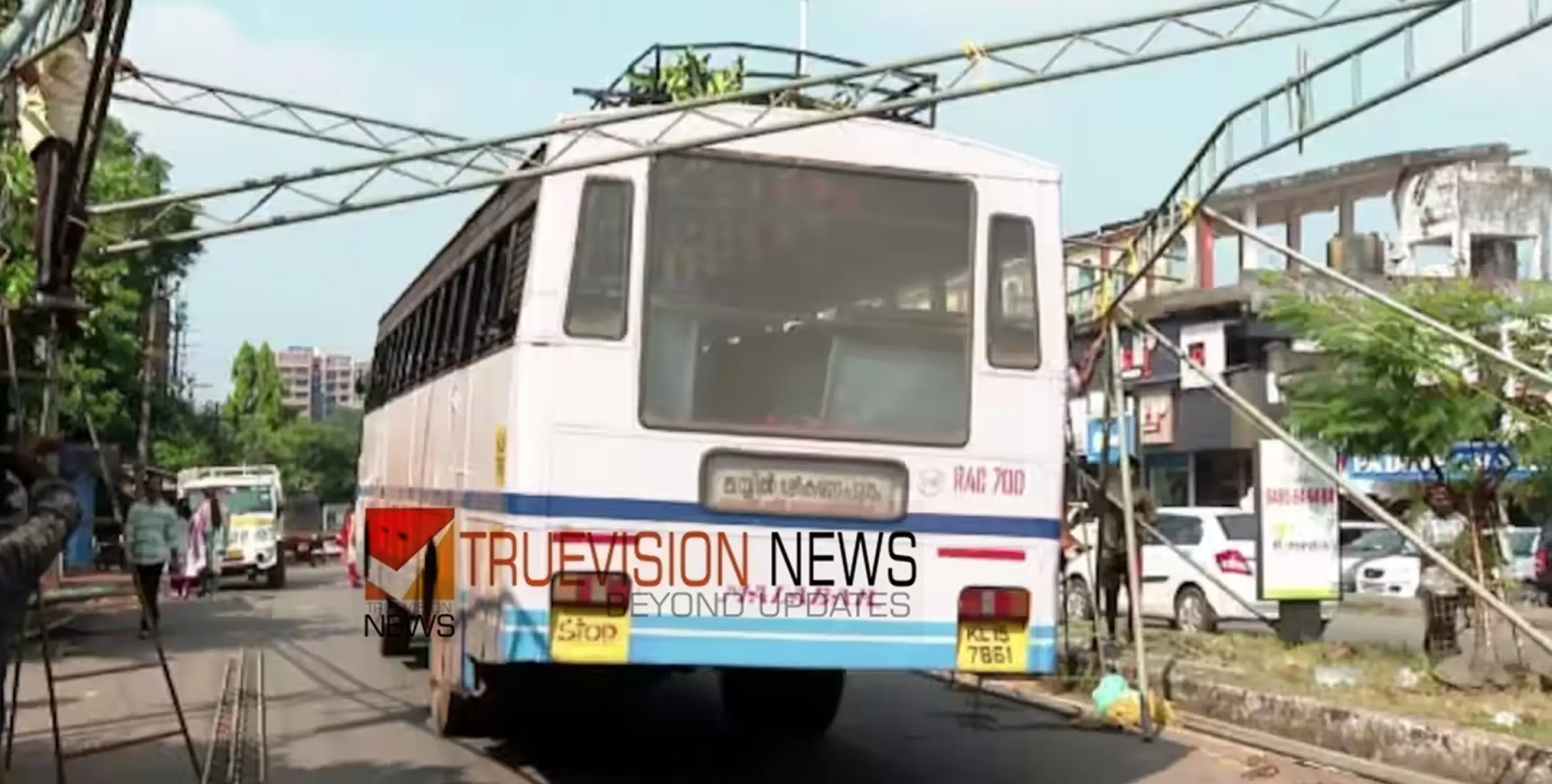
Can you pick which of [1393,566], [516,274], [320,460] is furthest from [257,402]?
[516,274]

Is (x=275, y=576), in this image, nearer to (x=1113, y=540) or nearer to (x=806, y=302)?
(x=1113, y=540)

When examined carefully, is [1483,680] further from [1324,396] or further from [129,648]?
[129,648]

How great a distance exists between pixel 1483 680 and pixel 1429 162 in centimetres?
3002

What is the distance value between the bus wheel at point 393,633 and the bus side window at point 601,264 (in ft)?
24.5

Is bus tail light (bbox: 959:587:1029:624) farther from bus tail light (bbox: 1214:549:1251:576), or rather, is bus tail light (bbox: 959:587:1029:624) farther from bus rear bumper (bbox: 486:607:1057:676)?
bus tail light (bbox: 1214:549:1251:576)

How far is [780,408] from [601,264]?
42.9 inches

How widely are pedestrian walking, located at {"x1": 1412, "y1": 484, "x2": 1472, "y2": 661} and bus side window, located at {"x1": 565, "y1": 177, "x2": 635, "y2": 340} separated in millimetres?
7250

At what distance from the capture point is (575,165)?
832 centimetres

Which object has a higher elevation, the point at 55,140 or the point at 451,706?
the point at 55,140

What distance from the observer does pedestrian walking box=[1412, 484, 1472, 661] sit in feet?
42.7

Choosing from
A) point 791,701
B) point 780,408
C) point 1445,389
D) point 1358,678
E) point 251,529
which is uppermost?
point 1445,389

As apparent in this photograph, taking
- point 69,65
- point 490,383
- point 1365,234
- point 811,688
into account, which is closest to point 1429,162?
point 1365,234

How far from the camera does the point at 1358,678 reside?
13.0 meters

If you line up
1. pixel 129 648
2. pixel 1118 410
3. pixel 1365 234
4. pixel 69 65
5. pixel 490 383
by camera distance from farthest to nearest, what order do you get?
pixel 1365 234, pixel 129 648, pixel 1118 410, pixel 490 383, pixel 69 65
